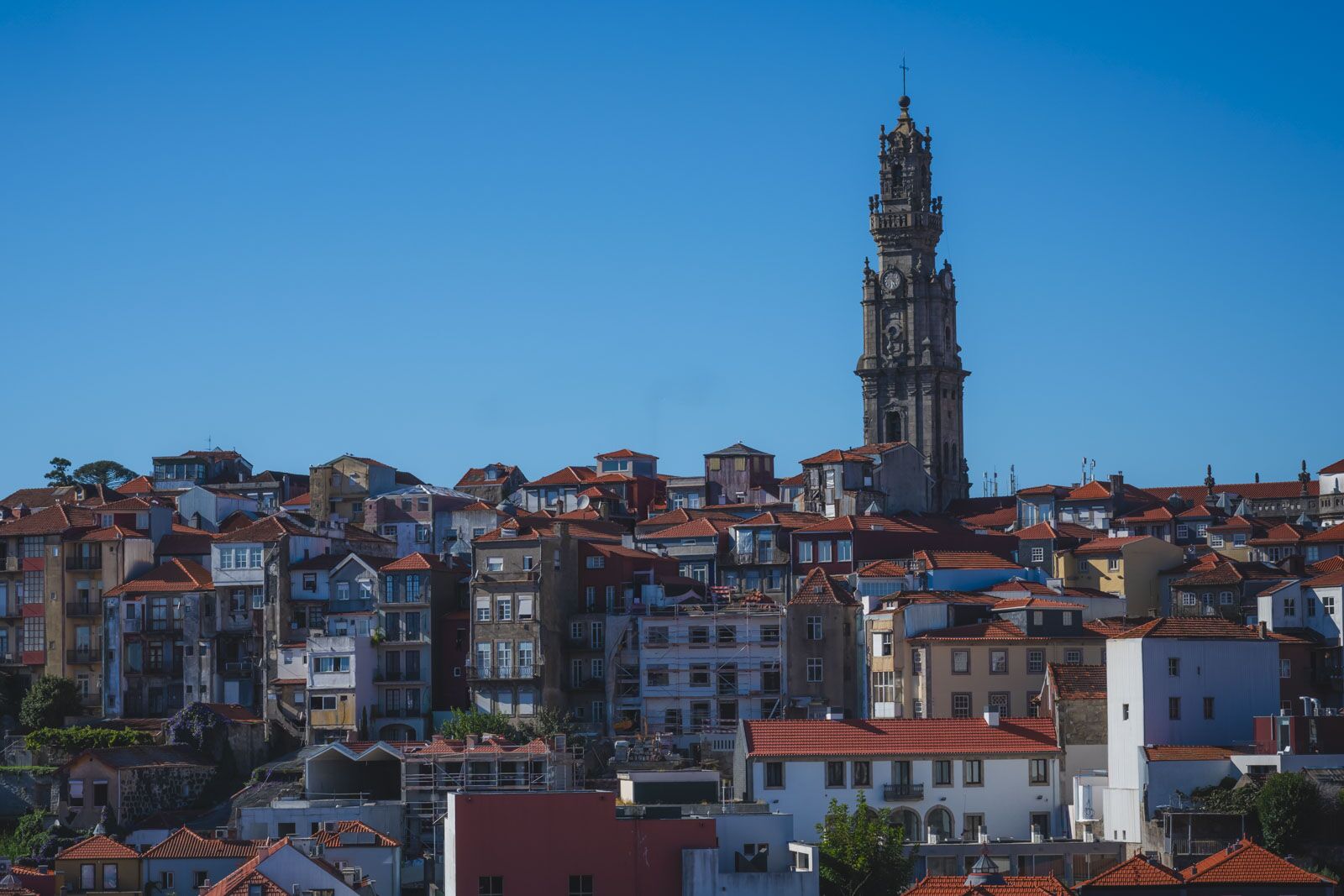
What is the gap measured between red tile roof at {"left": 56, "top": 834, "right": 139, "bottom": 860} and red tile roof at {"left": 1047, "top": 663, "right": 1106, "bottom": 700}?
28.2m

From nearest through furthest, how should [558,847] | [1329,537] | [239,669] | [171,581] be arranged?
[558,847] < [239,669] < [171,581] < [1329,537]

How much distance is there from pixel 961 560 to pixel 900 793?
2483 cm

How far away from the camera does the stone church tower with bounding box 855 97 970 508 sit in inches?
5556

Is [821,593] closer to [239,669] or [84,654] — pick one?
[239,669]

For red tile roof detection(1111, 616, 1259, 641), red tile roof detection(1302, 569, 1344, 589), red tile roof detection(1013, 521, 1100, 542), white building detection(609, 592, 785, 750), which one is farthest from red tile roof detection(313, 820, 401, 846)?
red tile roof detection(1013, 521, 1100, 542)

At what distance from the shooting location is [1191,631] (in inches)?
3155

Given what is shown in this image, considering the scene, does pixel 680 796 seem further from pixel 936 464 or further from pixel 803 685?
pixel 936 464

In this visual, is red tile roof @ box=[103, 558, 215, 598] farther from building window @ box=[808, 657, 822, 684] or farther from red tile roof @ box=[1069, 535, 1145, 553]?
red tile roof @ box=[1069, 535, 1145, 553]

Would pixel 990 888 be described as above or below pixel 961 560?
below

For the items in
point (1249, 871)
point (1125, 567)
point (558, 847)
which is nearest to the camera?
point (1249, 871)

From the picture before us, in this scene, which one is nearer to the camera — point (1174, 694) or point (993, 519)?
point (1174, 694)

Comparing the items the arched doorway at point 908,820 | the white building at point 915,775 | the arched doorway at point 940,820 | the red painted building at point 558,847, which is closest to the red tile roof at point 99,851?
the red painted building at point 558,847

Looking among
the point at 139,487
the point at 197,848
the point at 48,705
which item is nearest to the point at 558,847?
the point at 197,848

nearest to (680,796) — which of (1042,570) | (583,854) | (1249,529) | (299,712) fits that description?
(583,854)
